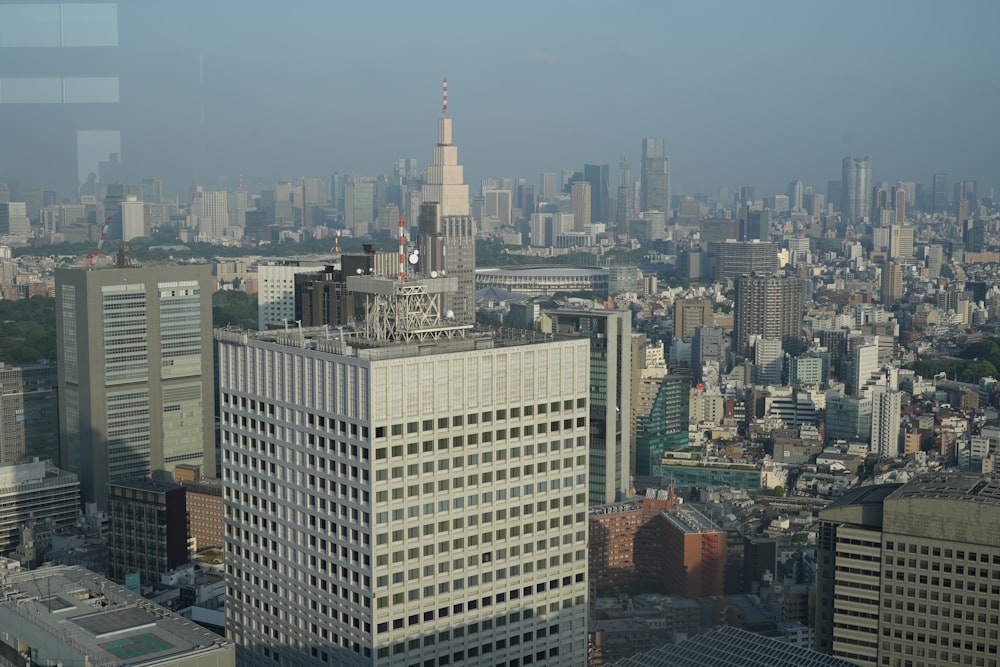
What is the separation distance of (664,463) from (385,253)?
4483 mm

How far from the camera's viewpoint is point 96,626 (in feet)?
15.9

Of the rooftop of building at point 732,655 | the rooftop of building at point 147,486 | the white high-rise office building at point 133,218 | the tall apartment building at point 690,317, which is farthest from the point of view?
the tall apartment building at point 690,317

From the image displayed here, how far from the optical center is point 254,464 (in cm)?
570

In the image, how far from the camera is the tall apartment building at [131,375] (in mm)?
12852

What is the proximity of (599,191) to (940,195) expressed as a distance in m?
8.27

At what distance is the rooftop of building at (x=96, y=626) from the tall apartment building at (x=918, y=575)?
420cm

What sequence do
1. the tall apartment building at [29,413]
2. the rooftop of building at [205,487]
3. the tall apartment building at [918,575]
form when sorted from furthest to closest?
the tall apartment building at [29,413]
the rooftop of building at [205,487]
the tall apartment building at [918,575]

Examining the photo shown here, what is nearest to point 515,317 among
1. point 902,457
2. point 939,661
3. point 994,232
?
point 902,457

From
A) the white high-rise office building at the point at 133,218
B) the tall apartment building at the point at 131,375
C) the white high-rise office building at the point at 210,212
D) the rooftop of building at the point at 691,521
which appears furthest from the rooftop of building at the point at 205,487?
the rooftop of building at the point at 691,521

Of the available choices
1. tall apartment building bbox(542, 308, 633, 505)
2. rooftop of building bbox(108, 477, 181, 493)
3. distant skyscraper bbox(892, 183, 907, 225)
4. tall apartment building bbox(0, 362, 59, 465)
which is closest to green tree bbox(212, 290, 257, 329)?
tall apartment building bbox(0, 362, 59, 465)

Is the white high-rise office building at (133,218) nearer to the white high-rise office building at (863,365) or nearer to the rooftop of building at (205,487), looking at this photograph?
the rooftop of building at (205,487)

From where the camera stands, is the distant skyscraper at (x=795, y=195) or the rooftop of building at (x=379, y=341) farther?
the distant skyscraper at (x=795, y=195)

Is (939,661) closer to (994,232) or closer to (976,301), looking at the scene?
(976,301)

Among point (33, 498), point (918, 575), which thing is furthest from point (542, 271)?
point (918, 575)
